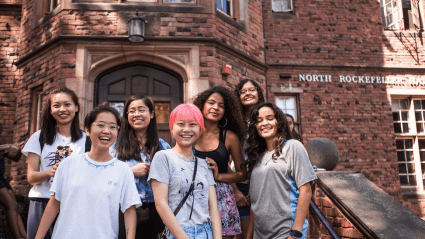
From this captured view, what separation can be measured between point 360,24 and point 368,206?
6940 millimetres

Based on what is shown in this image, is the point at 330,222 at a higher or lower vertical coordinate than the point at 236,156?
lower

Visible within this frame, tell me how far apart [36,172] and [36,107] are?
4.60 metres

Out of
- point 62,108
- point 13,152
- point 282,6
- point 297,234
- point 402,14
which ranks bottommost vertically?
point 297,234

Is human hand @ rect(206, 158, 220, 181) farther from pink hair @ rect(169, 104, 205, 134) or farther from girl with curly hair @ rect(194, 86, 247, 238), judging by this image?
pink hair @ rect(169, 104, 205, 134)

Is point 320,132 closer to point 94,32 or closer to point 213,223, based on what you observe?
point 94,32

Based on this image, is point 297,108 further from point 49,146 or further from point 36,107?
point 49,146

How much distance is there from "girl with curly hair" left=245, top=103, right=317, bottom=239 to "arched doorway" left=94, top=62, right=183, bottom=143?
3606mm

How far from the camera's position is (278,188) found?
79.2 inches

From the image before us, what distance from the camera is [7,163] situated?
639 cm

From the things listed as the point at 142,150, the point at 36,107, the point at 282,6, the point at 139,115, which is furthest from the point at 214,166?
the point at 282,6

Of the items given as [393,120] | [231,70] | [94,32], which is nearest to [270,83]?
[231,70]

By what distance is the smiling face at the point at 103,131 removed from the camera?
1.86 metres

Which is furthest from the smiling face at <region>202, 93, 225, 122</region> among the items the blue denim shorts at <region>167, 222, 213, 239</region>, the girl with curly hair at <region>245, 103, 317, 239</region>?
the blue denim shorts at <region>167, 222, 213, 239</region>

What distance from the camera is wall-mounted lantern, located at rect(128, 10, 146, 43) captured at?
5250 millimetres
